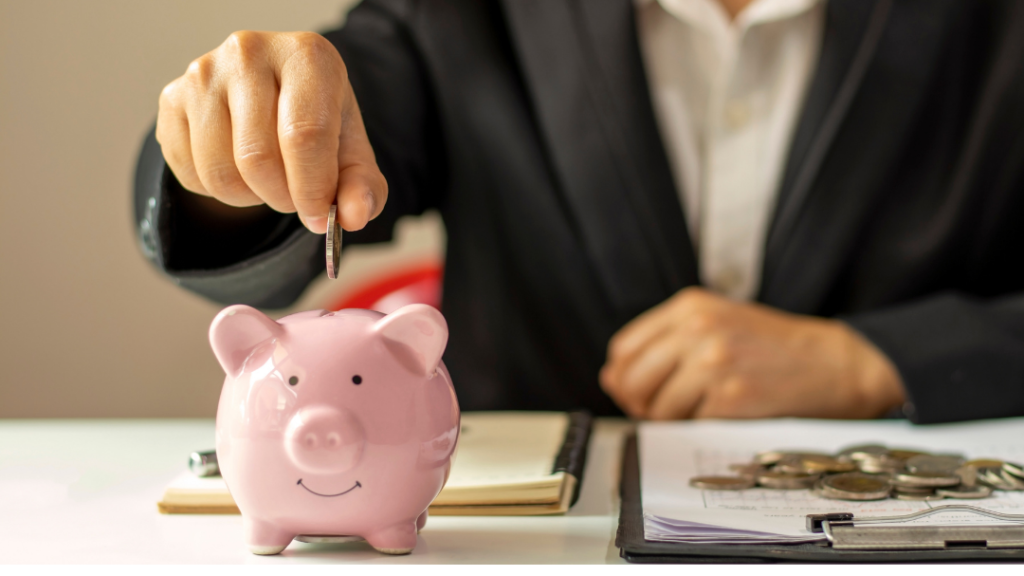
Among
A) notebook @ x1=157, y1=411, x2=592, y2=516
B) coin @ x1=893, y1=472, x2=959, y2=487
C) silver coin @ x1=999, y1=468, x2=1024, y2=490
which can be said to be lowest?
silver coin @ x1=999, y1=468, x2=1024, y2=490

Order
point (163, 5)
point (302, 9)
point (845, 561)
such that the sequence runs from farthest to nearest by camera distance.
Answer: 1. point (302, 9)
2. point (163, 5)
3. point (845, 561)

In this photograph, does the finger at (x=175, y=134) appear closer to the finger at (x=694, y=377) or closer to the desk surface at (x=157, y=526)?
the desk surface at (x=157, y=526)

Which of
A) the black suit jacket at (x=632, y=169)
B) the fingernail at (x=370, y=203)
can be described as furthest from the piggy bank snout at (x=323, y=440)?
the black suit jacket at (x=632, y=169)

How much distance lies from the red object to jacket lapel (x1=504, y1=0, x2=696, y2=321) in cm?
31

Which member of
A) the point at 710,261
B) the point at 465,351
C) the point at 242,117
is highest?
the point at 242,117

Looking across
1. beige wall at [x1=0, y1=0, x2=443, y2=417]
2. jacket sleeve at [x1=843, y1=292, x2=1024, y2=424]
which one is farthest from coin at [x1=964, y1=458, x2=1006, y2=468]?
beige wall at [x1=0, y1=0, x2=443, y2=417]

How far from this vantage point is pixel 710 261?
3.17ft

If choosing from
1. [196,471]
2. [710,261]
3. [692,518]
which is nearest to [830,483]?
[692,518]

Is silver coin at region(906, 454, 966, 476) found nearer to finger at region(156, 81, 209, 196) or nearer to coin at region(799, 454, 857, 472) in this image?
coin at region(799, 454, 857, 472)

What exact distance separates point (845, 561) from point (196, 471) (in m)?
0.36

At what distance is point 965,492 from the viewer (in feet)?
1.42

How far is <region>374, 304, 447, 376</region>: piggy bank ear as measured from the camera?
1.19 ft

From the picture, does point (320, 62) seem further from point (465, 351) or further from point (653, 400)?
point (465, 351)

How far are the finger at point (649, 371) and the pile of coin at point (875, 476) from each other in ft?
0.87
